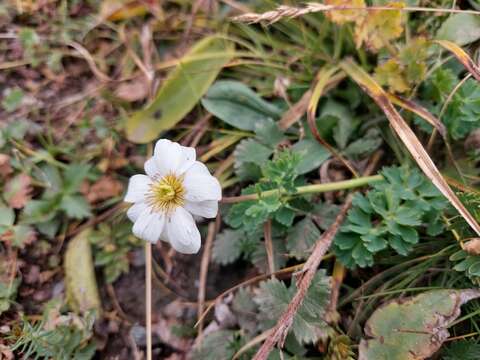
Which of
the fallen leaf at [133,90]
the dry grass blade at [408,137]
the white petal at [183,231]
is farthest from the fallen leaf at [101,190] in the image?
the dry grass blade at [408,137]

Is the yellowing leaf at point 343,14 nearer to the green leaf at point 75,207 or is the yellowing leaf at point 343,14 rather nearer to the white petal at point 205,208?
the white petal at point 205,208

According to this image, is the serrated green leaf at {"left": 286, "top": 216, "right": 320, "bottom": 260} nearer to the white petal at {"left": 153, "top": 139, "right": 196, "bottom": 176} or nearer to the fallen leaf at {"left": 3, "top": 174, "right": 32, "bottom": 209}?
the white petal at {"left": 153, "top": 139, "right": 196, "bottom": 176}

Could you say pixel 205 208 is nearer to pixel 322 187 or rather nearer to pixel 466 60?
pixel 322 187

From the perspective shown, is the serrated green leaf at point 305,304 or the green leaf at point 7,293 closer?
the serrated green leaf at point 305,304

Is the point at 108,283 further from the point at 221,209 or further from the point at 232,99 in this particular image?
the point at 232,99

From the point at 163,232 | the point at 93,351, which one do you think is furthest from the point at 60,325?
the point at 163,232

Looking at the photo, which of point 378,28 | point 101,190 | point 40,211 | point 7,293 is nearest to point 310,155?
point 378,28

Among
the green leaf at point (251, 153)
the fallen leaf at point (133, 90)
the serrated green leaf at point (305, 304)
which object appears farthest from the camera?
the fallen leaf at point (133, 90)
